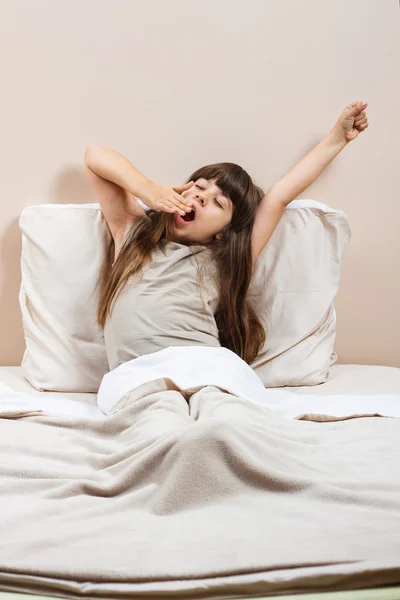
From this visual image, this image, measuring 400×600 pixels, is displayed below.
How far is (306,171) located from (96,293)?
60cm

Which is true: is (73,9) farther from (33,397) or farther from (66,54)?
(33,397)

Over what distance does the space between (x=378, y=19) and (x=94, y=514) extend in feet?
5.14

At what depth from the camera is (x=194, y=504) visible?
0.89m

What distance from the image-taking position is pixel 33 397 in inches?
57.5

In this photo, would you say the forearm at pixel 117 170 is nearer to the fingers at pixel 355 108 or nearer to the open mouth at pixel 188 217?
the open mouth at pixel 188 217

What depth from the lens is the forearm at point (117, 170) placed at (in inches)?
63.5

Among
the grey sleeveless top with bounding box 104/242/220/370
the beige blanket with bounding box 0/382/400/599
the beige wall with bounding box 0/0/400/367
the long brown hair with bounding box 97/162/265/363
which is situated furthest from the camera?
the beige wall with bounding box 0/0/400/367

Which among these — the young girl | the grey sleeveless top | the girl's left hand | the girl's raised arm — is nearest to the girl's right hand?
the young girl

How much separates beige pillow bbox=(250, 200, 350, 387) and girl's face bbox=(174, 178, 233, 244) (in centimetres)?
15

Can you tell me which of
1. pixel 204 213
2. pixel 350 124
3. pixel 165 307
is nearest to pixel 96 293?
pixel 165 307

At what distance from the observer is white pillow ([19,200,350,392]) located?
164 centimetres

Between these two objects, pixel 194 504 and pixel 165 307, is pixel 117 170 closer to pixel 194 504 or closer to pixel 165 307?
pixel 165 307

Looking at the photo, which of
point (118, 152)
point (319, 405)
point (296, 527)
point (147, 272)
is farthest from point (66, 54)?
point (296, 527)

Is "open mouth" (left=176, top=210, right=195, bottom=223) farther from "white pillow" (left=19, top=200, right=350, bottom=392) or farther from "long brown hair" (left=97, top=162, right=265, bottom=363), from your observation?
"white pillow" (left=19, top=200, right=350, bottom=392)
